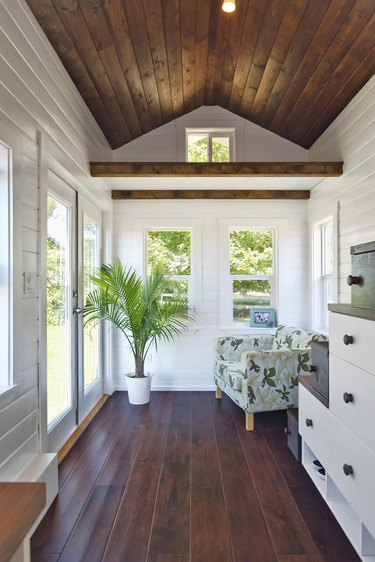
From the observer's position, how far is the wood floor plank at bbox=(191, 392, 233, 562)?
166cm

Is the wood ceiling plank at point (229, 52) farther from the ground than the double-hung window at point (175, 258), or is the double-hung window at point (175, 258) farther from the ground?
the wood ceiling plank at point (229, 52)

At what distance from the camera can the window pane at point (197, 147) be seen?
4.04 metres

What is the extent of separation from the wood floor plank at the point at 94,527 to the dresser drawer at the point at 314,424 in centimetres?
117

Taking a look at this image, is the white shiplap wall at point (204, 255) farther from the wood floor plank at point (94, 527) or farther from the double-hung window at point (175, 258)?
the wood floor plank at point (94, 527)

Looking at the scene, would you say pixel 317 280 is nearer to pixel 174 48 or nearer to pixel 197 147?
pixel 197 147

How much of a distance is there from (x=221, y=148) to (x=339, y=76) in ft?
5.24

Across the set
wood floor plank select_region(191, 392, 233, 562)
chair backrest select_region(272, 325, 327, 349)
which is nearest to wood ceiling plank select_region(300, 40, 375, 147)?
chair backrest select_region(272, 325, 327, 349)

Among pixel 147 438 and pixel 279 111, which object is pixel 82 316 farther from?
pixel 279 111

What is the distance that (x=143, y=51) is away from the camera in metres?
2.66

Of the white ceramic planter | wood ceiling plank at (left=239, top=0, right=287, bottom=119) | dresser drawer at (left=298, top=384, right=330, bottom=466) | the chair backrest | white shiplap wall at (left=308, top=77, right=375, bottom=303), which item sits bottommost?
the white ceramic planter

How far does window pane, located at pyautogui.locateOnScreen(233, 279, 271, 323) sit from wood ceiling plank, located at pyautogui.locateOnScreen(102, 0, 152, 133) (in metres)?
2.15

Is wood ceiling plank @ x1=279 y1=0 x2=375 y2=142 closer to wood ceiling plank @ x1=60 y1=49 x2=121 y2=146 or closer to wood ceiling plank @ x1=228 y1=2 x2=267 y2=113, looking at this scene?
wood ceiling plank @ x1=228 y1=2 x2=267 y2=113

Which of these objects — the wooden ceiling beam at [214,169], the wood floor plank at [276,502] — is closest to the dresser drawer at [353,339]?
the wood floor plank at [276,502]

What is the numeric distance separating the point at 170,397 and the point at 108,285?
4.68ft
